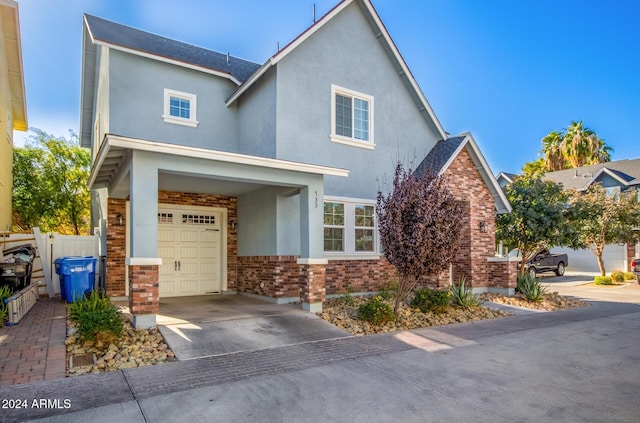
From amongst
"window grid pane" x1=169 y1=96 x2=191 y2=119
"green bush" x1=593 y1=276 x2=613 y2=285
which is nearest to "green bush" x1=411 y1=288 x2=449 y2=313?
"window grid pane" x1=169 y1=96 x2=191 y2=119

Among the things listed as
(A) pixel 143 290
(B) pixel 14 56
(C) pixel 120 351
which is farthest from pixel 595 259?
(B) pixel 14 56

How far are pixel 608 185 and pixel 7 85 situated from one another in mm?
33398

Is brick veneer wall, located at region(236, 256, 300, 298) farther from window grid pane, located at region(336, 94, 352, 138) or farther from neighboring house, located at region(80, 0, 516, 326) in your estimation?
window grid pane, located at region(336, 94, 352, 138)

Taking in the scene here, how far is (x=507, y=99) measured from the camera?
25.9m

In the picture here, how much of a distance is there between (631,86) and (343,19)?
54.8 feet

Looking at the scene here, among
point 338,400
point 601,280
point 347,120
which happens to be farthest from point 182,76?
point 601,280

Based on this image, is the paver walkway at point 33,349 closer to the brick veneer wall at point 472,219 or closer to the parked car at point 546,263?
the brick veneer wall at point 472,219

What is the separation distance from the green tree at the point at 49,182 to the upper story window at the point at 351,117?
16017 mm

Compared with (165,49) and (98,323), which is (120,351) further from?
(165,49)

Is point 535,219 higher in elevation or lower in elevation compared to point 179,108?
lower

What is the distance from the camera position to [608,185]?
27.4m

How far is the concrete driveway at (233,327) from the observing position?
269 inches

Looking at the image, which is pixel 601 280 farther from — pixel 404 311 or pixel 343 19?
pixel 343 19

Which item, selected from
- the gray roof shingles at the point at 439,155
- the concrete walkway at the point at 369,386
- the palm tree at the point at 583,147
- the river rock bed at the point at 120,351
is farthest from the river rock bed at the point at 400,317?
the palm tree at the point at 583,147
